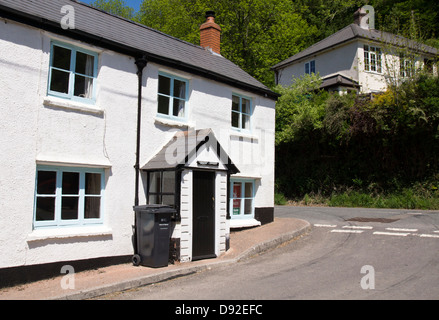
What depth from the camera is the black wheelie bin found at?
28.4ft

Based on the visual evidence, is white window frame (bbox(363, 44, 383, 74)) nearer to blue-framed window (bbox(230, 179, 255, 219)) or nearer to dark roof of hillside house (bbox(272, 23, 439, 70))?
dark roof of hillside house (bbox(272, 23, 439, 70))

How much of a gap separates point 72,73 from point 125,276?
4.66 m

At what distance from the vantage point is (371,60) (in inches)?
1073

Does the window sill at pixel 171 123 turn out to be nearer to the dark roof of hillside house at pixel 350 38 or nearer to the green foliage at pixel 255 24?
the dark roof of hillside house at pixel 350 38

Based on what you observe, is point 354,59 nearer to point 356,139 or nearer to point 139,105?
point 356,139

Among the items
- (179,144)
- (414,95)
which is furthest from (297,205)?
(179,144)

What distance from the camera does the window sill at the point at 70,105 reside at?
322 inches

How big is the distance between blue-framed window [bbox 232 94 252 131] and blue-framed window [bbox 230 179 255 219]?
1892mm

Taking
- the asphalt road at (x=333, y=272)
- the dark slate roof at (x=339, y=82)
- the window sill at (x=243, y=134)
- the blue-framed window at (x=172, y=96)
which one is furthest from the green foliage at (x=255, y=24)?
the asphalt road at (x=333, y=272)

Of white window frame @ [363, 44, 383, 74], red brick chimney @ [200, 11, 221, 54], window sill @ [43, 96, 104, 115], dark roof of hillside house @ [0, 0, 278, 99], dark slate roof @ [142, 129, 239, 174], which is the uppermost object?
white window frame @ [363, 44, 383, 74]

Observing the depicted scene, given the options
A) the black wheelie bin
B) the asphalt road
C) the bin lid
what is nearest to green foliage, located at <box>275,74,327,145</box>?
the asphalt road

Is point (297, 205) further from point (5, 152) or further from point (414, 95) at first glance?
point (5, 152)

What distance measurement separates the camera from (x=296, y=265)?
8570 mm

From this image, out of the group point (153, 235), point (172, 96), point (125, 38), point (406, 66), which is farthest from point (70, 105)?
point (406, 66)
